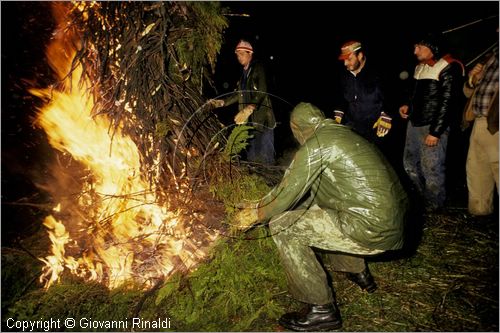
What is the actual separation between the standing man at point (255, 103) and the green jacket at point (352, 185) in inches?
108

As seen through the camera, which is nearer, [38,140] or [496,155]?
[496,155]

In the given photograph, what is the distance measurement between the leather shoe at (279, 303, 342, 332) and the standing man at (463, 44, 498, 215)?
333 centimetres

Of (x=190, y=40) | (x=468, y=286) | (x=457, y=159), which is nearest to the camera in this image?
(x=468, y=286)

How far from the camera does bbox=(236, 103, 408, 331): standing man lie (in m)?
2.74

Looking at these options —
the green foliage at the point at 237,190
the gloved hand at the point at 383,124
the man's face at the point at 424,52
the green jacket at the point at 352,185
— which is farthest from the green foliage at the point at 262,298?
the man's face at the point at 424,52

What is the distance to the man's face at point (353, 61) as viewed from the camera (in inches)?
214

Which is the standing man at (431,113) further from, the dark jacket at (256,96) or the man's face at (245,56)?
the man's face at (245,56)

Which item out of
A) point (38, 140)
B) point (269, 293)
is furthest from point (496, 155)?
point (38, 140)

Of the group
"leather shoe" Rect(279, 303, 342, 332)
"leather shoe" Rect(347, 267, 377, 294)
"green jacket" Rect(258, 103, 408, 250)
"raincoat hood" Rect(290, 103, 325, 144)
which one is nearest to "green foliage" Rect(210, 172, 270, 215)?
"green jacket" Rect(258, 103, 408, 250)

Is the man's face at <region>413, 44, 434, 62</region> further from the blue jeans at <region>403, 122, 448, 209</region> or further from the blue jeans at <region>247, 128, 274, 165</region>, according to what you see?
the blue jeans at <region>247, 128, 274, 165</region>

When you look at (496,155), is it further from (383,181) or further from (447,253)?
(383,181)

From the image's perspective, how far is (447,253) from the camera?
4.10 m

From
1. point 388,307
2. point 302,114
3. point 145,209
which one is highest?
point 302,114

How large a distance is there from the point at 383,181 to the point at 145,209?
2553mm
